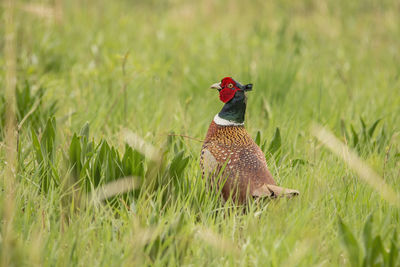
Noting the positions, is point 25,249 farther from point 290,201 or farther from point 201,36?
point 201,36

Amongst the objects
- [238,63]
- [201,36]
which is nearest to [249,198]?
[238,63]

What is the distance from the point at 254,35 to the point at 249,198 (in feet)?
16.5

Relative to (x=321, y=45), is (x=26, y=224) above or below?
below

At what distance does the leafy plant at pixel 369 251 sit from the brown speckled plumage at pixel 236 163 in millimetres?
471

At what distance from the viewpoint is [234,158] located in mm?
2666

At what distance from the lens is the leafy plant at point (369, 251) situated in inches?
81.0

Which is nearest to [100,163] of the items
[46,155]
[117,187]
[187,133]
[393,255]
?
[117,187]

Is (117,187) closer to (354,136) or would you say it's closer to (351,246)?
(351,246)

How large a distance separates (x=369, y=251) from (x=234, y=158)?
0.87m

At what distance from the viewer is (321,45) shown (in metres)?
7.15

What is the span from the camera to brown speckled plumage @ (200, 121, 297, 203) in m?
2.56

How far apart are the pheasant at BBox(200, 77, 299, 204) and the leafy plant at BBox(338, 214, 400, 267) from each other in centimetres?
39

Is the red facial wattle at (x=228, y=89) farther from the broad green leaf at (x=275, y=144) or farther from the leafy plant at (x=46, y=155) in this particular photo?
the leafy plant at (x=46, y=155)

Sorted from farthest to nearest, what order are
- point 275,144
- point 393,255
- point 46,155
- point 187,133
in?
point 187,133, point 275,144, point 46,155, point 393,255
